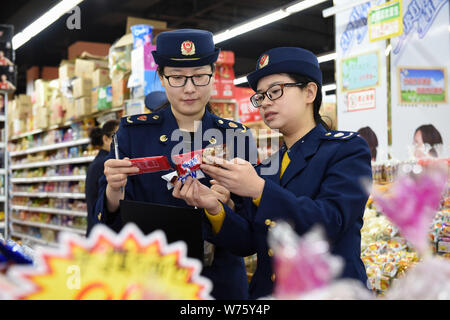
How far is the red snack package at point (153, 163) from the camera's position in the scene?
1.19 metres

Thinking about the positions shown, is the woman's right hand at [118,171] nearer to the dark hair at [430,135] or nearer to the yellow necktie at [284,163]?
the yellow necktie at [284,163]

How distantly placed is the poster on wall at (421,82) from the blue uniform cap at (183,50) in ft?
9.21

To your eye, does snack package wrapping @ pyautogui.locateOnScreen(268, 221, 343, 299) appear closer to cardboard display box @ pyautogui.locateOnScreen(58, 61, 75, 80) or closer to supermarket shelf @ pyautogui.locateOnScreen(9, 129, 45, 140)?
cardboard display box @ pyautogui.locateOnScreen(58, 61, 75, 80)

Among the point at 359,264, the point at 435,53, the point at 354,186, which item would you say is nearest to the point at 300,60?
the point at 354,186

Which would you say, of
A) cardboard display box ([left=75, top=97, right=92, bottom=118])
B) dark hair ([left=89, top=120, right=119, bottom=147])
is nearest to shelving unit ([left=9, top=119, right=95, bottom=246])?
cardboard display box ([left=75, top=97, right=92, bottom=118])

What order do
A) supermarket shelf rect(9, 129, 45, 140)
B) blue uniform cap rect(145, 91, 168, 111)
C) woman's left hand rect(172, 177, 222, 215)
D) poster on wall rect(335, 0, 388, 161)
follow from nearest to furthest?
woman's left hand rect(172, 177, 222, 215)
blue uniform cap rect(145, 91, 168, 111)
poster on wall rect(335, 0, 388, 161)
supermarket shelf rect(9, 129, 45, 140)

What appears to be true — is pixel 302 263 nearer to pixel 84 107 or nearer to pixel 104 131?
pixel 104 131

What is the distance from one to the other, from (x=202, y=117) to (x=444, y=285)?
3.97 ft

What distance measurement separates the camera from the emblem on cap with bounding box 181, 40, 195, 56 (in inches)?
61.8

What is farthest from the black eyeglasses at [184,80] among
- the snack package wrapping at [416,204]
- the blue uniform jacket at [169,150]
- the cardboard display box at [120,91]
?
the cardboard display box at [120,91]

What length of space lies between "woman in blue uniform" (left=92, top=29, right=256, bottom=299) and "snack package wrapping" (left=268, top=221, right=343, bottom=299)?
2.93ft
